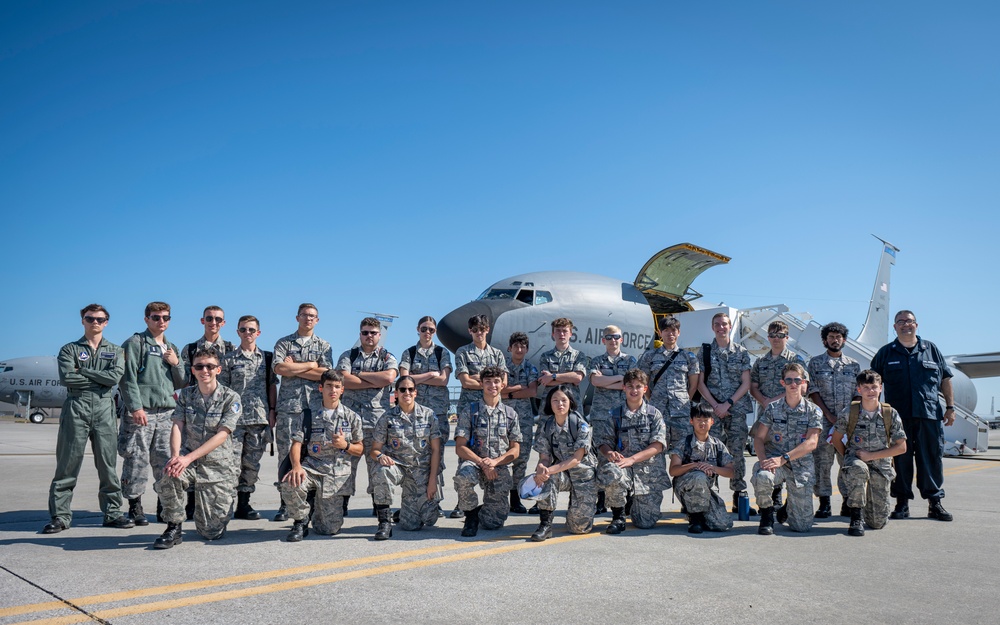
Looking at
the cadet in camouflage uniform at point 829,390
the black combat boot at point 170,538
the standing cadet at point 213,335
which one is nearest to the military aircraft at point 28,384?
the standing cadet at point 213,335

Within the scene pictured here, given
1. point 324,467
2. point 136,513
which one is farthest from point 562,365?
point 136,513

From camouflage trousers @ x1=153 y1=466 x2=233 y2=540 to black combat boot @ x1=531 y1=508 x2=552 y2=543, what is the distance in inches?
99.1

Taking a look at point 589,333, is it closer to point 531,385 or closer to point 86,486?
point 531,385

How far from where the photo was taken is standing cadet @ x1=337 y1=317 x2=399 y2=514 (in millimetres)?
7191

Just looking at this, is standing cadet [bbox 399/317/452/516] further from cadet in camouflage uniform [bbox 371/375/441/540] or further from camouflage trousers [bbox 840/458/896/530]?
camouflage trousers [bbox 840/458/896/530]

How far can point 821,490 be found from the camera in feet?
23.4

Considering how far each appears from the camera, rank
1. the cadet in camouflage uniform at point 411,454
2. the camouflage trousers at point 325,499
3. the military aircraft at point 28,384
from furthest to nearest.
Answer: the military aircraft at point 28,384 → the cadet in camouflage uniform at point 411,454 → the camouflage trousers at point 325,499

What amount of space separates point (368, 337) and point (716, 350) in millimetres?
3980

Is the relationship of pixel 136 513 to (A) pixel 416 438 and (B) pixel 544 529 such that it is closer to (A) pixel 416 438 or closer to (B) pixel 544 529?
(A) pixel 416 438

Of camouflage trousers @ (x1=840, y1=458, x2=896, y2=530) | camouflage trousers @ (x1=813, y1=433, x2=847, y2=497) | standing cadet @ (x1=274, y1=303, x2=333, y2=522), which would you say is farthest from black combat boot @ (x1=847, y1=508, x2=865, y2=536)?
standing cadet @ (x1=274, y1=303, x2=333, y2=522)

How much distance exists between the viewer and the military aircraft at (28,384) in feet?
110

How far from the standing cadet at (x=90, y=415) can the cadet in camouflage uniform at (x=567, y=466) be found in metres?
3.74

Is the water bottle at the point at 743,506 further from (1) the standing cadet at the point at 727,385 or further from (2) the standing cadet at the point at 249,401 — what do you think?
(2) the standing cadet at the point at 249,401

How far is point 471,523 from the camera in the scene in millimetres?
5992
